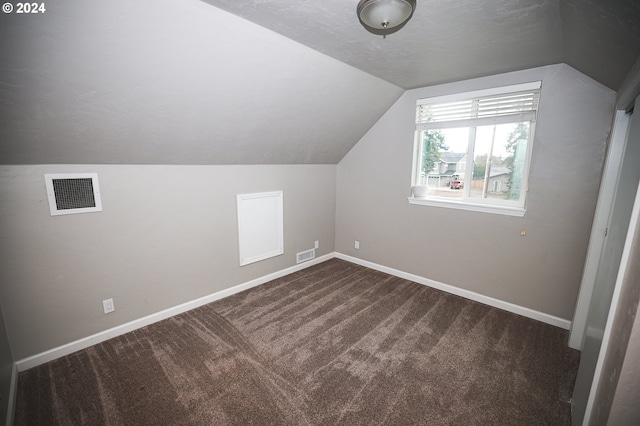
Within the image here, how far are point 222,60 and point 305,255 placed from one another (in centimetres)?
276

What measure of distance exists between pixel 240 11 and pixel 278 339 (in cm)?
243

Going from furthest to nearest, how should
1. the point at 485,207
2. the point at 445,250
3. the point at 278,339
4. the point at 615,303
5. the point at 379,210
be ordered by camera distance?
the point at 379,210
the point at 445,250
the point at 485,207
the point at 278,339
the point at 615,303

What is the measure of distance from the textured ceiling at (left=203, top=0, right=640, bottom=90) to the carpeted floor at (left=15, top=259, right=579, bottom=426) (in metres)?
2.13

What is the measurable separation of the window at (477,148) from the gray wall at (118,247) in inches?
74.3

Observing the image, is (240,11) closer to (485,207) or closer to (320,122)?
(320,122)

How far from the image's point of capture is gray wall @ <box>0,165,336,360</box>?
193cm

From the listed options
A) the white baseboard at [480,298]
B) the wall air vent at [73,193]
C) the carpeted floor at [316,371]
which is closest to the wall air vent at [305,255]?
the white baseboard at [480,298]

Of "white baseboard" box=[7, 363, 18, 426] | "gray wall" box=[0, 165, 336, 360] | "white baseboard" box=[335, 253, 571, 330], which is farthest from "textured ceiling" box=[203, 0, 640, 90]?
"white baseboard" box=[7, 363, 18, 426]

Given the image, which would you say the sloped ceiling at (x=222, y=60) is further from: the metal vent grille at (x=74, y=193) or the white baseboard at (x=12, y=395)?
the white baseboard at (x=12, y=395)

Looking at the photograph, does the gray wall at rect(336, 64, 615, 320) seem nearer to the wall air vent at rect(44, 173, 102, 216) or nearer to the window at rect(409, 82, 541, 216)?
the window at rect(409, 82, 541, 216)

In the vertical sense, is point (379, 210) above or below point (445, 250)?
above

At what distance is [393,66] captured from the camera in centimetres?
246

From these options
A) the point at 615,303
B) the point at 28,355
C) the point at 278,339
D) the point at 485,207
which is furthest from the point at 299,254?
the point at 615,303

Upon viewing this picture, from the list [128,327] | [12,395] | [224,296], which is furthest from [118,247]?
[224,296]
